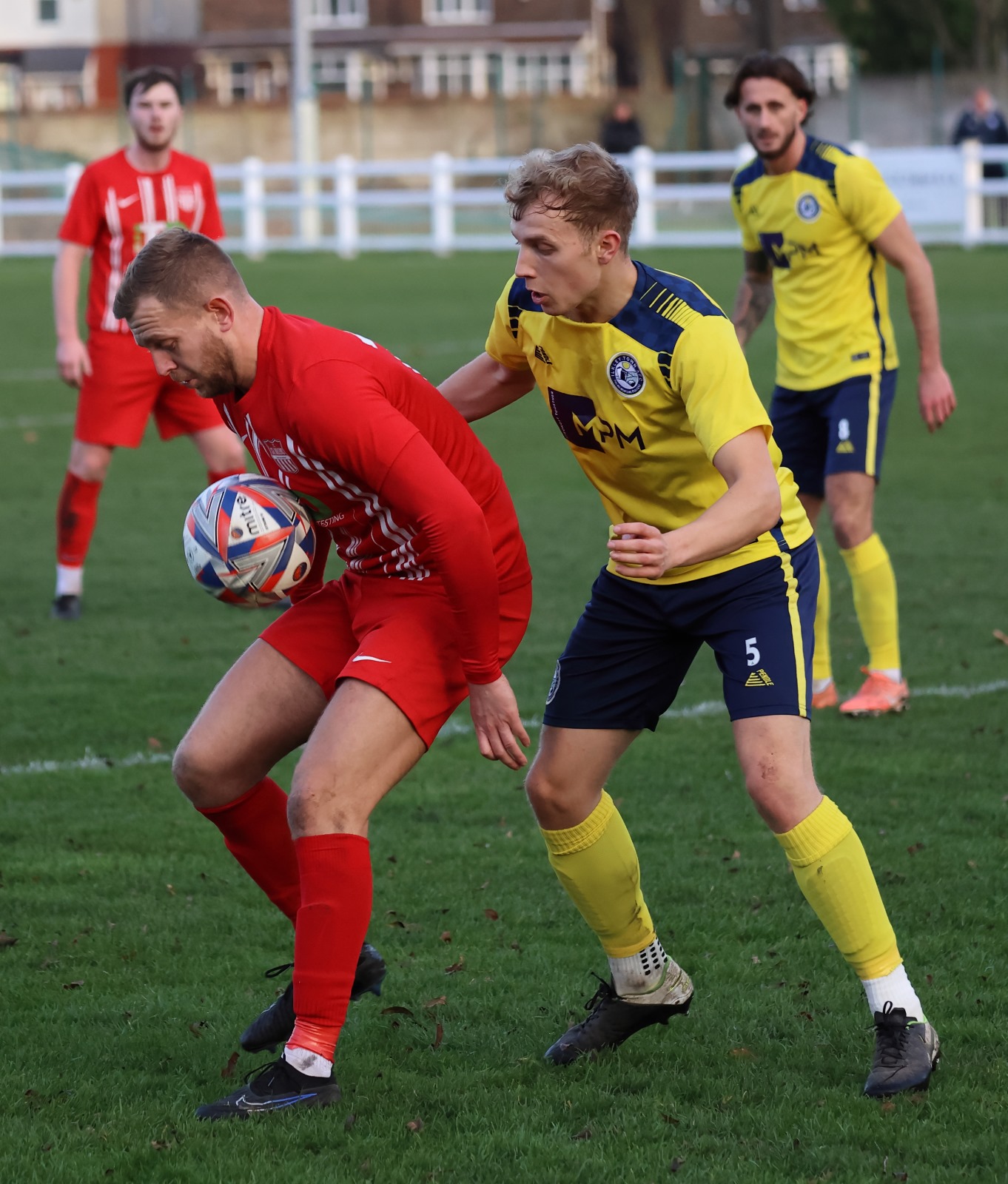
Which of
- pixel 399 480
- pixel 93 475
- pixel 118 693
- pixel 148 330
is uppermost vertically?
pixel 148 330

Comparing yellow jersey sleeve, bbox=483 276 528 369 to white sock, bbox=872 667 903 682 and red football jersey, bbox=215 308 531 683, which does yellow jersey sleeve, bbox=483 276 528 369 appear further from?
white sock, bbox=872 667 903 682

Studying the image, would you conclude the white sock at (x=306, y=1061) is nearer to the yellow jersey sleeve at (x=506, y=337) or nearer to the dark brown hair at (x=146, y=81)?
the yellow jersey sleeve at (x=506, y=337)

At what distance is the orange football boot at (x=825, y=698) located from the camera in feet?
24.2

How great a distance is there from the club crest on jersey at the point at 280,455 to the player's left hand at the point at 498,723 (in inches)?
25.6

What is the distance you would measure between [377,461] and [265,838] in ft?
Answer: 3.57

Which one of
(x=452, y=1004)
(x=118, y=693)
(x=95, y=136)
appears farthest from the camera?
(x=95, y=136)

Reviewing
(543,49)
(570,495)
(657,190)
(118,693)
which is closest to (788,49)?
(543,49)

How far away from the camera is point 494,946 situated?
4949mm

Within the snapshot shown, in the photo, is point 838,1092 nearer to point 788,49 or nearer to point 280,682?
point 280,682

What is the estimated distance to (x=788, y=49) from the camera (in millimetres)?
66438

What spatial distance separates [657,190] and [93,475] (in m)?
22.3

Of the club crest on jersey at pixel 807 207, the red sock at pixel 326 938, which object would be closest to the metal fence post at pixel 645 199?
the club crest on jersey at pixel 807 207

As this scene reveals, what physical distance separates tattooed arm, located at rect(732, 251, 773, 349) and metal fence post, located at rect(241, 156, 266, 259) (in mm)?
24783

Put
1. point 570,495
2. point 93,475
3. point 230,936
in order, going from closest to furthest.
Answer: point 230,936 < point 93,475 < point 570,495
